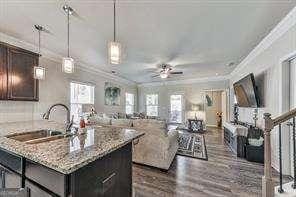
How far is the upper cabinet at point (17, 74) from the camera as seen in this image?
3184mm

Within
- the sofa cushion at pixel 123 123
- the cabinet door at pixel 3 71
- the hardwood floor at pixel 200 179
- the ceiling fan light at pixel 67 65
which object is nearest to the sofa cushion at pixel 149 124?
the sofa cushion at pixel 123 123

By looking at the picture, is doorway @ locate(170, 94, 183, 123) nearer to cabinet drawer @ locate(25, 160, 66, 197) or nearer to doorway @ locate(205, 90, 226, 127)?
doorway @ locate(205, 90, 226, 127)

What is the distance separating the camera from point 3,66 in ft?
10.4

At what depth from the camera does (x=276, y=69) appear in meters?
3.31

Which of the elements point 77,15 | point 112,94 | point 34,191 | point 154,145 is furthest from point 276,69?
point 112,94

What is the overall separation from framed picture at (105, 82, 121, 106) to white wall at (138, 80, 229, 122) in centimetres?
250

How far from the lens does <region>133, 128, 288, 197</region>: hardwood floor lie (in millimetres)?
2461

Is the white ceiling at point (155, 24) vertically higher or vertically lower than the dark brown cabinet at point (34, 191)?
higher

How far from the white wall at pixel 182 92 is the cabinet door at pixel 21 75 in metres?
7.03

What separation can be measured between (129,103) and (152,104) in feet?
4.98

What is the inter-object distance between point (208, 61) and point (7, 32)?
17.7ft

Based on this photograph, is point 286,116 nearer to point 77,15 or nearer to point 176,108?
point 77,15

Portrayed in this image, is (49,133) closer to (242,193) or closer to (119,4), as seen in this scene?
(119,4)

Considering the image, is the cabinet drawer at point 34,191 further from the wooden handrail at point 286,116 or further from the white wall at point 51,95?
the white wall at point 51,95
